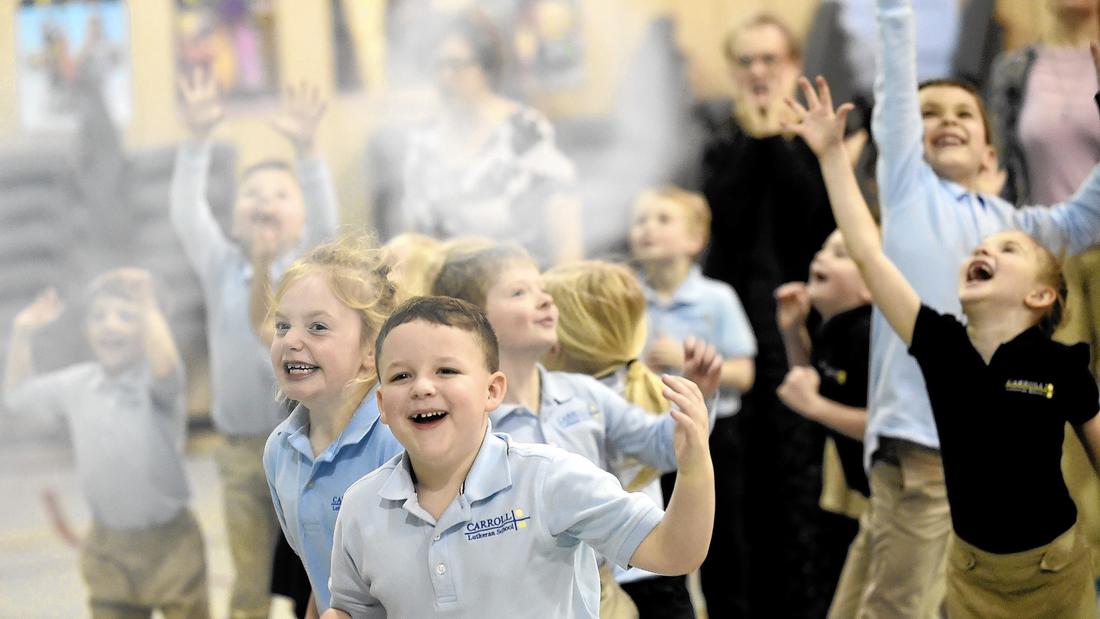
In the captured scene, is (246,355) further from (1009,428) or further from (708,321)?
(1009,428)

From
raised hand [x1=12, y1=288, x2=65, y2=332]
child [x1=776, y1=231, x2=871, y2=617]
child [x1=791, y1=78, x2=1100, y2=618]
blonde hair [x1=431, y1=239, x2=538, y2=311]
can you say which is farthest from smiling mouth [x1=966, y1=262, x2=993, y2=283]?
raised hand [x1=12, y1=288, x2=65, y2=332]

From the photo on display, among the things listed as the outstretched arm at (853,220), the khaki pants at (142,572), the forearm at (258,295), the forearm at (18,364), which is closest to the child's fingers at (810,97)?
the outstretched arm at (853,220)

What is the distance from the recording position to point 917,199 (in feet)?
7.76

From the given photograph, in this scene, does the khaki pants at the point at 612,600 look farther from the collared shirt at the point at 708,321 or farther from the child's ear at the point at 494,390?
the collared shirt at the point at 708,321

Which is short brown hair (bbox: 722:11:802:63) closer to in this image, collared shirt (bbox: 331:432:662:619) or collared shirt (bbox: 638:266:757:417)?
collared shirt (bbox: 638:266:757:417)

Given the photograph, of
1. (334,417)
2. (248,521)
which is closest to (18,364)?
(248,521)

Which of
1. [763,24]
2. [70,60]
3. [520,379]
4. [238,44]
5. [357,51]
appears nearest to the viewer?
[520,379]

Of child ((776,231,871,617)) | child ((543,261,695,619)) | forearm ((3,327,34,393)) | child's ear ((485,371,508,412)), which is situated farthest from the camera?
forearm ((3,327,34,393))

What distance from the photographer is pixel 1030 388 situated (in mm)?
1984

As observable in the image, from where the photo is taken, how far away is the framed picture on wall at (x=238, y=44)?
18.2 ft

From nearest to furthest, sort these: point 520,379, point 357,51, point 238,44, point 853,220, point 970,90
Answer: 1. point 520,379
2. point 853,220
3. point 970,90
4. point 357,51
5. point 238,44

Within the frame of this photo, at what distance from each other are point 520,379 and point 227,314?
115 cm

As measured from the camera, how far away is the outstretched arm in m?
2.14

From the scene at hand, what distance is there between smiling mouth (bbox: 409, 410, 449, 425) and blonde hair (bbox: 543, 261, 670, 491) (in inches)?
31.4
